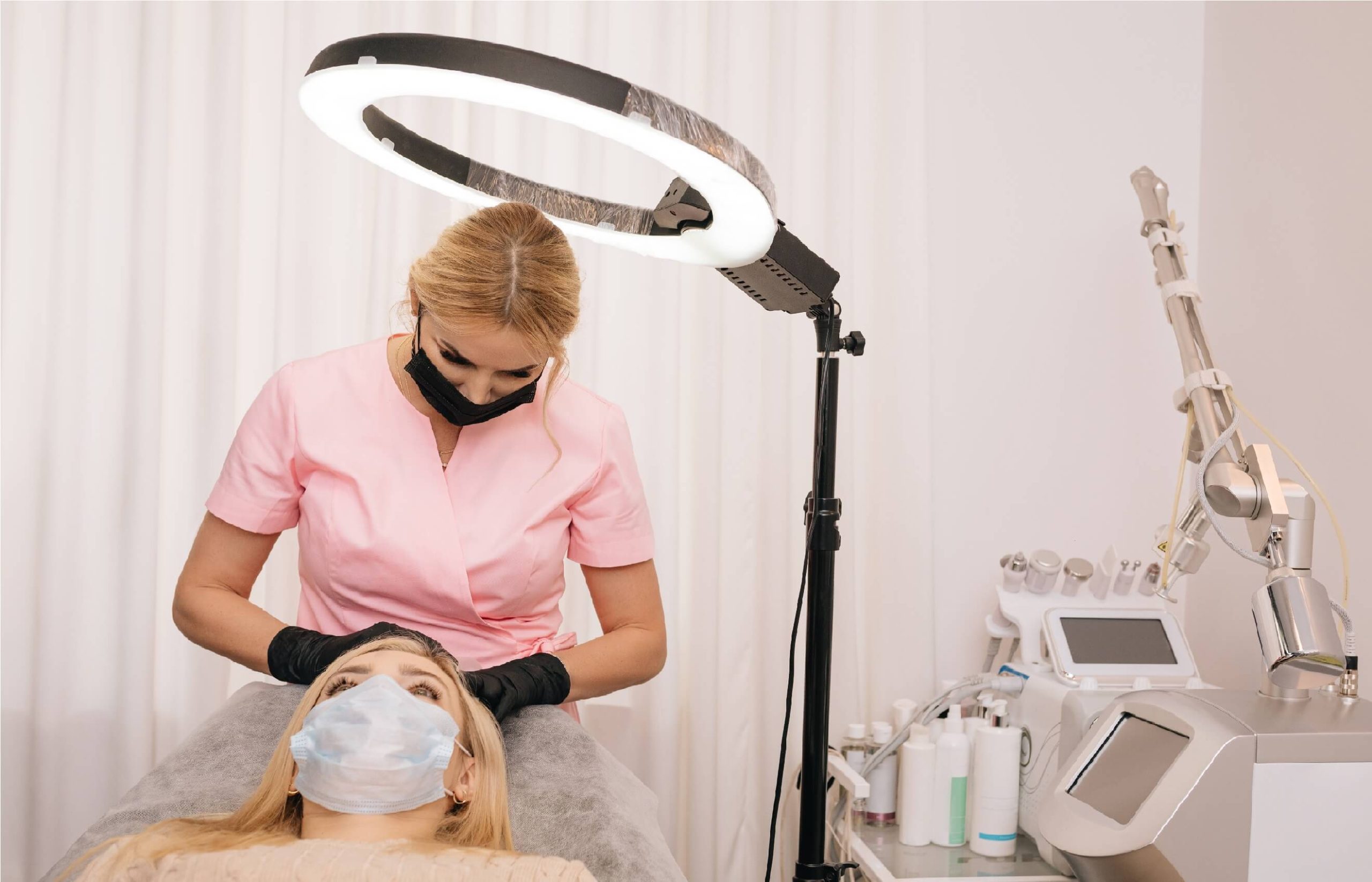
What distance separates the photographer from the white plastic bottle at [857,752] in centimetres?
178

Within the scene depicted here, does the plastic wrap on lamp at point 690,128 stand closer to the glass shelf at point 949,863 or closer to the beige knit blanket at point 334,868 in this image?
the beige knit blanket at point 334,868

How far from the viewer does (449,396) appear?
1325 mm

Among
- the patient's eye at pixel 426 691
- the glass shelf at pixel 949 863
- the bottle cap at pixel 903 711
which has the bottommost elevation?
the glass shelf at pixel 949 863

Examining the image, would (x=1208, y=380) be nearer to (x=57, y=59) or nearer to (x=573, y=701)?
(x=573, y=701)

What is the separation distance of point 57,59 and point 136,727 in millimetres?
1134

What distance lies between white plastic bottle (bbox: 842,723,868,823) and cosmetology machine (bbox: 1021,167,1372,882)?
0.54 meters

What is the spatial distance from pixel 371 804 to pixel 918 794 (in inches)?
36.9

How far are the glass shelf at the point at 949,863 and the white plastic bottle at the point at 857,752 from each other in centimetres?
7

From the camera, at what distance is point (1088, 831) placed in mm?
1141

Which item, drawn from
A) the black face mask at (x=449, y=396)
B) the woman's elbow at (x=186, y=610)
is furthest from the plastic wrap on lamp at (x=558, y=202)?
the woman's elbow at (x=186, y=610)

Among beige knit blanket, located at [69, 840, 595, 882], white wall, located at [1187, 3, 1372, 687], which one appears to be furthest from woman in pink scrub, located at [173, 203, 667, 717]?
white wall, located at [1187, 3, 1372, 687]

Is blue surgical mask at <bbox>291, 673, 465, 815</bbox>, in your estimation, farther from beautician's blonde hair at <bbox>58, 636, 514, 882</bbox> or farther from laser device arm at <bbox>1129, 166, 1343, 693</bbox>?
laser device arm at <bbox>1129, 166, 1343, 693</bbox>

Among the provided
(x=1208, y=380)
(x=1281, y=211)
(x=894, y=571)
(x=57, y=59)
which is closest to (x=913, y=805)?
(x=894, y=571)

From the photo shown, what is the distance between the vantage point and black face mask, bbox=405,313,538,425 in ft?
4.33
